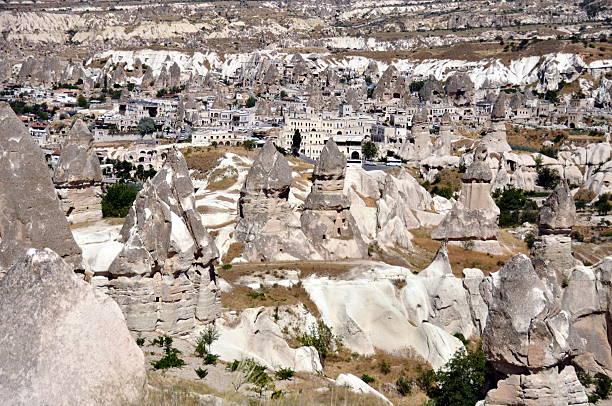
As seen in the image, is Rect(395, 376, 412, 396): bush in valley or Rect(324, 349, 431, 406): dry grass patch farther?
Rect(395, 376, 412, 396): bush in valley

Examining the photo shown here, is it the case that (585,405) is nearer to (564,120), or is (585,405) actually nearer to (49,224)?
(49,224)

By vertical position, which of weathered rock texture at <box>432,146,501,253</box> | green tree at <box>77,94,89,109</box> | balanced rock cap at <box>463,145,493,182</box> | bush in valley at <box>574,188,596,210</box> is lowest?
green tree at <box>77,94,89,109</box>

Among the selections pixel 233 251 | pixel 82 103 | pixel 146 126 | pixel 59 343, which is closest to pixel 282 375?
pixel 59 343

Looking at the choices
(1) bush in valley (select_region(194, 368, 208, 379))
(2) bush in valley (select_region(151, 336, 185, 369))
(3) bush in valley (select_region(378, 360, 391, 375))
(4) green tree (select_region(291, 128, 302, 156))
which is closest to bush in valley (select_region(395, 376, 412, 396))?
(3) bush in valley (select_region(378, 360, 391, 375))

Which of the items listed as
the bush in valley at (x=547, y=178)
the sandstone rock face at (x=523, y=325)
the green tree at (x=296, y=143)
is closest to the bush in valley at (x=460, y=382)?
the sandstone rock face at (x=523, y=325)

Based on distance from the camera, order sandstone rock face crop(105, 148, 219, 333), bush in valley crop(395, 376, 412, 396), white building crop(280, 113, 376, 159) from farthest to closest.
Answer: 1. white building crop(280, 113, 376, 159)
2. bush in valley crop(395, 376, 412, 396)
3. sandstone rock face crop(105, 148, 219, 333)

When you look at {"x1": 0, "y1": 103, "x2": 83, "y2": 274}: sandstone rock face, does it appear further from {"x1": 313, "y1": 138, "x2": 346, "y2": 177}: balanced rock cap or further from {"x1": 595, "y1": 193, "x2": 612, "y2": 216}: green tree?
{"x1": 595, "y1": 193, "x2": 612, "y2": 216}: green tree

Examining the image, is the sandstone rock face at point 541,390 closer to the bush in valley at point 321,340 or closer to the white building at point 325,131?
the bush in valley at point 321,340
